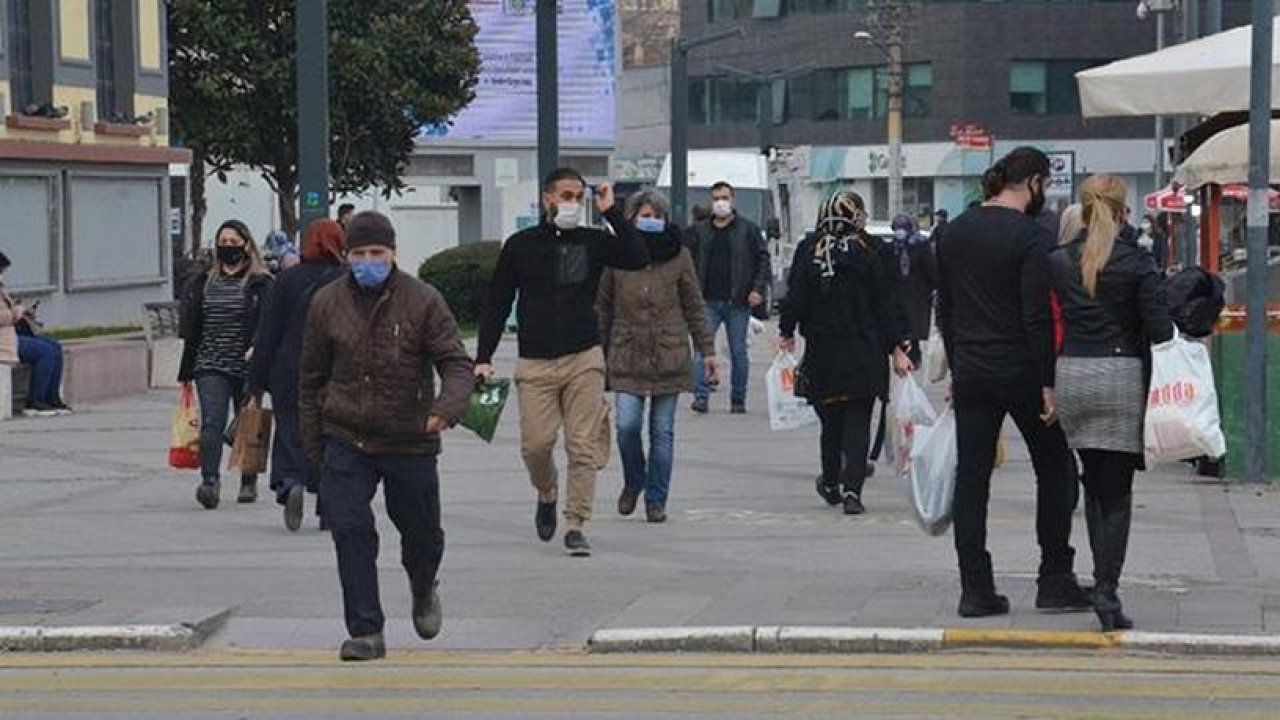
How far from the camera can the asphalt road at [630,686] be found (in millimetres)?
8992

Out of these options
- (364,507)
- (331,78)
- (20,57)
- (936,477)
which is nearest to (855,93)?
(331,78)

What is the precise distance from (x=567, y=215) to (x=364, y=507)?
10.2 feet

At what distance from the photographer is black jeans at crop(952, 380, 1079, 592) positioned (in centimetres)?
1060

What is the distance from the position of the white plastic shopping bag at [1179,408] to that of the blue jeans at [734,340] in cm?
1153

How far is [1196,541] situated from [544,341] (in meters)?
3.49

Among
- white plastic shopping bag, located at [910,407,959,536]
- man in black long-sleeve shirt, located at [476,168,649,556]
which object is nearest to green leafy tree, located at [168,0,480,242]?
man in black long-sleeve shirt, located at [476,168,649,556]

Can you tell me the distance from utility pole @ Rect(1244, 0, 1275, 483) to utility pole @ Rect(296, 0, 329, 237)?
22.0 feet

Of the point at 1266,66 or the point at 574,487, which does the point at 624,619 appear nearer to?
the point at 574,487

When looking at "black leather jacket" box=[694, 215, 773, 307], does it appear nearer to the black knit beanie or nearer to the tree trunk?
the black knit beanie

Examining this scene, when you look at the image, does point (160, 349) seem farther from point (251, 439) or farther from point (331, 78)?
point (331, 78)

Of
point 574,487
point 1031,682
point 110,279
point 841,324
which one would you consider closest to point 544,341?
point 574,487

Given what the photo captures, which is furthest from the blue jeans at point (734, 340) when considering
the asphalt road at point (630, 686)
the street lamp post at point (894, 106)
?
the street lamp post at point (894, 106)

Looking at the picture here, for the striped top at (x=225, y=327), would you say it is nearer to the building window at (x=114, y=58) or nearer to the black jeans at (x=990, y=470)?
the black jeans at (x=990, y=470)

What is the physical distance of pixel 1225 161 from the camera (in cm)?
1652
